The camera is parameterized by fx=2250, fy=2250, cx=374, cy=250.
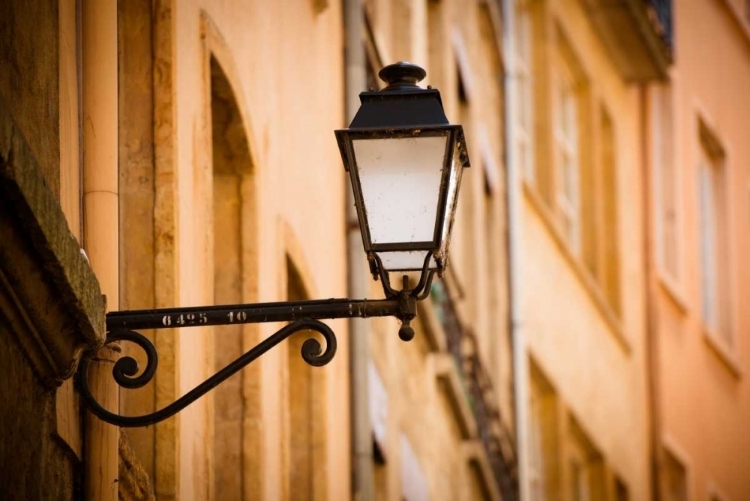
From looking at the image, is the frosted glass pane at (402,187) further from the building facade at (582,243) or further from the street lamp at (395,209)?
the building facade at (582,243)

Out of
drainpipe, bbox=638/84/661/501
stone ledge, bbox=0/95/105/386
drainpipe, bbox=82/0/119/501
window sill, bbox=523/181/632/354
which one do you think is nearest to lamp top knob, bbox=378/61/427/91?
drainpipe, bbox=82/0/119/501

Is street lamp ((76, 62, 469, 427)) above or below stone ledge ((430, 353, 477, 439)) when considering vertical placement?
above

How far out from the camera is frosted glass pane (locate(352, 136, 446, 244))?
6461 mm

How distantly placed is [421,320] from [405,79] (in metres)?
7.71

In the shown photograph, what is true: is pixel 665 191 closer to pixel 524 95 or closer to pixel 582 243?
pixel 582 243

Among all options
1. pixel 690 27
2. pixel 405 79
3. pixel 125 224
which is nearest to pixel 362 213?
pixel 405 79

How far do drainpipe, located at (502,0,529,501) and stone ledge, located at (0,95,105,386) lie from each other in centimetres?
1296

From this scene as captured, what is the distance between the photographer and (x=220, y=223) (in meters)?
9.34

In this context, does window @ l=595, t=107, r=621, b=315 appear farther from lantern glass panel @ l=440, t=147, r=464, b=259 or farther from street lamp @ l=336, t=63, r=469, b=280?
street lamp @ l=336, t=63, r=469, b=280

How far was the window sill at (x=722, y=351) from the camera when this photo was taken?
26844mm

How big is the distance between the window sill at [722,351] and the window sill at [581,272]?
3.31 m

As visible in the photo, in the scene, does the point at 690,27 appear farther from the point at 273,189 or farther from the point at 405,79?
the point at 405,79

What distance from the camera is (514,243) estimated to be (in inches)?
754

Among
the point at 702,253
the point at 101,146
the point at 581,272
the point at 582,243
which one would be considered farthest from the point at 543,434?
the point at 101,146
